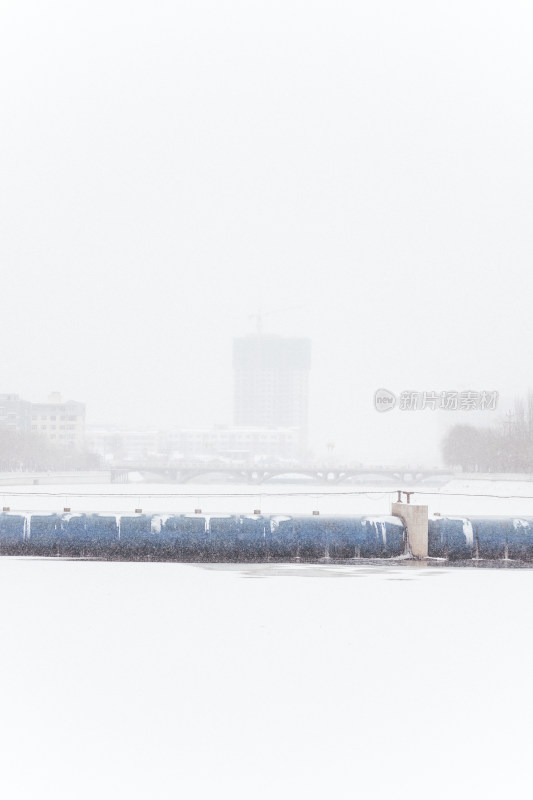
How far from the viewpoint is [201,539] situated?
31.5 meters

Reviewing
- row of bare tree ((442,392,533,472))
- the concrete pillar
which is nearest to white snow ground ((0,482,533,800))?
the concrete pillar

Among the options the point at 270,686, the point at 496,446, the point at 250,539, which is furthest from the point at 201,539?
the point at 496,446

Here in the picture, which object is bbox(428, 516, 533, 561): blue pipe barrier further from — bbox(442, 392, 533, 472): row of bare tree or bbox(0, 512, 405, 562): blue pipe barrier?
bbox(442, 392, 533, 472): row of bare tree

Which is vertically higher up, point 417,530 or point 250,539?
point 417,530

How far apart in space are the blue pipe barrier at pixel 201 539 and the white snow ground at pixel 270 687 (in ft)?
22.7

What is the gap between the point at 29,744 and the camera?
11.6 metres

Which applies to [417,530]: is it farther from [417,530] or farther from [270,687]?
[270,687]

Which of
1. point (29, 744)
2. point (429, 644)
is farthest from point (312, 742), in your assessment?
point (429, 644)

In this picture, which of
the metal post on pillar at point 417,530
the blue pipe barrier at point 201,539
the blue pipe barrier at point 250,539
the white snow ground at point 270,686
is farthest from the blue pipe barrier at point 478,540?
the white snow ground at point 270,686

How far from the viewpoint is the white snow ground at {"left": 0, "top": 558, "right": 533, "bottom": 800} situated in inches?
434

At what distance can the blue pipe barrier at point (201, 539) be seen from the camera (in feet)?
103

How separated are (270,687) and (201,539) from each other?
689 inches

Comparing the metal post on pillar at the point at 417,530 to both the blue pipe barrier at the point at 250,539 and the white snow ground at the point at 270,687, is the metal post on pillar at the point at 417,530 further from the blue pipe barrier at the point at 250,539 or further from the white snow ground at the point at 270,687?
the white snow ground at the point at 270,687

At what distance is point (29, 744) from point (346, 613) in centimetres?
1050
